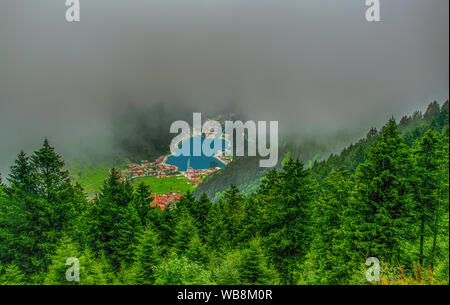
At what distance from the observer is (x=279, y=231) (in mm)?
14906

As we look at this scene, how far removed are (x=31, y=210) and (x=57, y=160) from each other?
4.21m

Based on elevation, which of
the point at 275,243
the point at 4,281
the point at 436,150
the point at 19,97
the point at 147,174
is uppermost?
the point at 19,97

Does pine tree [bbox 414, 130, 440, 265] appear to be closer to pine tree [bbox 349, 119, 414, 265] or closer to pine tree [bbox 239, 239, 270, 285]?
pine tree [bbox 349, 119, 414, 265]

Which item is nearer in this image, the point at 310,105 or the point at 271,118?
the point at 310,105

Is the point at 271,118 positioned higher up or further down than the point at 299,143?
higher up

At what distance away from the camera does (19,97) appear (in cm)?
13888

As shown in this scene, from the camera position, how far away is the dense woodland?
11453 mm

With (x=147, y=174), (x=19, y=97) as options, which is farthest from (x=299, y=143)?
(x=19, y=97)

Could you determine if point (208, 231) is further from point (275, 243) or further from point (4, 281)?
point (4, 281)

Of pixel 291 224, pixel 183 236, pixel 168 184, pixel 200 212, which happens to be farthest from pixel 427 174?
pixel 168 184

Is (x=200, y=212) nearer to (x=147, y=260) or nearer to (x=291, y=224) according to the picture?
(x=147, y=260)

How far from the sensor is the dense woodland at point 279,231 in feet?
37.6
